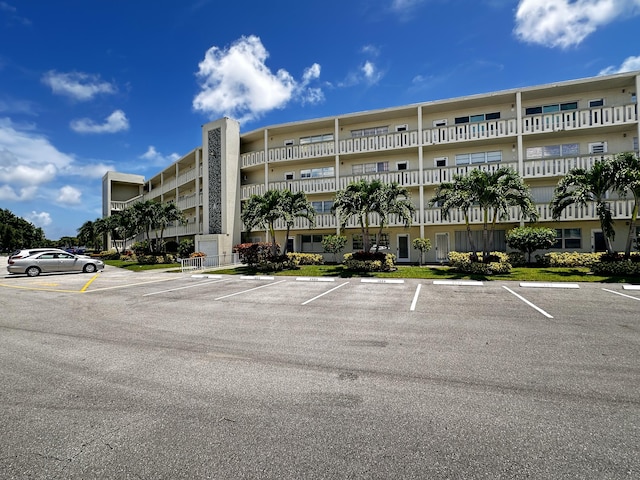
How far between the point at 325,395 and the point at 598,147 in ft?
87.1

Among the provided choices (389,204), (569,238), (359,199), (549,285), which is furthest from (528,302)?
(569,238)

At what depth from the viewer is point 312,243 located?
1096 inches

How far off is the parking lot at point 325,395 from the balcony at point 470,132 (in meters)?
16.6

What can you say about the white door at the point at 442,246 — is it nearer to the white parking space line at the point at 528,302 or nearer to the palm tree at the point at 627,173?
the palm tree at the point at 627,173

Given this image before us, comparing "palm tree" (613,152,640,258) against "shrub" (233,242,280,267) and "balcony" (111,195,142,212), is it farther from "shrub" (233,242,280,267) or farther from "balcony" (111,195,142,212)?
"balcony" (111,195,142,212)

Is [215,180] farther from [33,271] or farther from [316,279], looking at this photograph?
[316,279]

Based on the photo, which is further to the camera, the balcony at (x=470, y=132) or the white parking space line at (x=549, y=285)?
the balcony at (x=470, y=132)

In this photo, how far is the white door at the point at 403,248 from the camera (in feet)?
82.7

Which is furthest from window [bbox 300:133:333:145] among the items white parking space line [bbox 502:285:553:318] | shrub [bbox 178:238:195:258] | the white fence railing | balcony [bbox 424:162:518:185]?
white parking space line [bbox 502:285:553:318]

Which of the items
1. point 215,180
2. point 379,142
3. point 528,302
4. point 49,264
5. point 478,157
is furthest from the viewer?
point 215,180

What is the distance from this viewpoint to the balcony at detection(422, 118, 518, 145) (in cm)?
2181

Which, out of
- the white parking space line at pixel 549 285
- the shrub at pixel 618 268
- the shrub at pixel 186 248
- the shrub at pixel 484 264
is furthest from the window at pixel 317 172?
the shrub at pixel 618 268

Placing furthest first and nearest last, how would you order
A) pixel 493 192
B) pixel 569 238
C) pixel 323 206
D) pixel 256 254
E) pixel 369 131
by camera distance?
pixel 323 206, pixel 369 131, pixel 256 254, pixel 569 238, pixel 493 192

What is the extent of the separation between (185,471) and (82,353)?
441 cm
